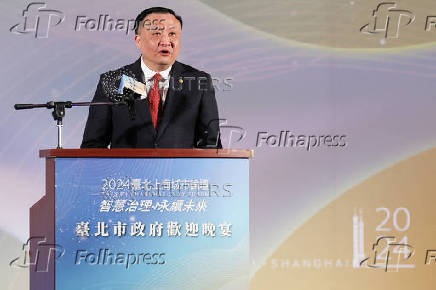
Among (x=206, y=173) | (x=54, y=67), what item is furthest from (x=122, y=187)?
(x=54, y=67)

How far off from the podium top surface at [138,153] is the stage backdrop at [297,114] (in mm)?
1836

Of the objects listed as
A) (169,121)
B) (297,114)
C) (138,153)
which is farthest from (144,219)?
(297,114)

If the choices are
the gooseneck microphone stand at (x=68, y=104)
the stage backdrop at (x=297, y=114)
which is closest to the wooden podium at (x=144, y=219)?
the gooseneck microphone stand at (x=68, y=104)

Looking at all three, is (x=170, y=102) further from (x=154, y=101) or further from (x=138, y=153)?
(x=138, y=153)

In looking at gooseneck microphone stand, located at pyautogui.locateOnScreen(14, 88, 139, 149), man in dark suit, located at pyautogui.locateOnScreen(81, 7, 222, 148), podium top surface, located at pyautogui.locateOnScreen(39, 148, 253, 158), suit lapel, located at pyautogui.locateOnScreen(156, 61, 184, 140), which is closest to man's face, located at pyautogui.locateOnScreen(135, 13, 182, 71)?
man in dark suit, located at pyautogui.locateOnScreen(81, 7, 222, 148)

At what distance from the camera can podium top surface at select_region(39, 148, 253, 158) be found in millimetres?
2441

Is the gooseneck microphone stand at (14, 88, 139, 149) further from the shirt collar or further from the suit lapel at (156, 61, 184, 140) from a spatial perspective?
the shirt collar

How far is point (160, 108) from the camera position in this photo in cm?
342

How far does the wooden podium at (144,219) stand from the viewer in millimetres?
2434

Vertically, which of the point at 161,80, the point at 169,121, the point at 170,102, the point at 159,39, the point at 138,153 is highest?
the point at 159,39

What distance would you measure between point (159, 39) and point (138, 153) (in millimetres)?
1171

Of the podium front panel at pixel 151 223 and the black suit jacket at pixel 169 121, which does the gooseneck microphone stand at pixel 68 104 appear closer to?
the podium front panel at pixel 151 223

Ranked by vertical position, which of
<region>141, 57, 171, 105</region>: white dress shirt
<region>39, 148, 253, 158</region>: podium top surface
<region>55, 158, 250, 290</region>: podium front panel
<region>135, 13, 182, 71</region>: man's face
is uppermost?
<region>135, 13, 182, 71</region>: man's face

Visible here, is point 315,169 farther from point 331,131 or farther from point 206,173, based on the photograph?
point 206,173
